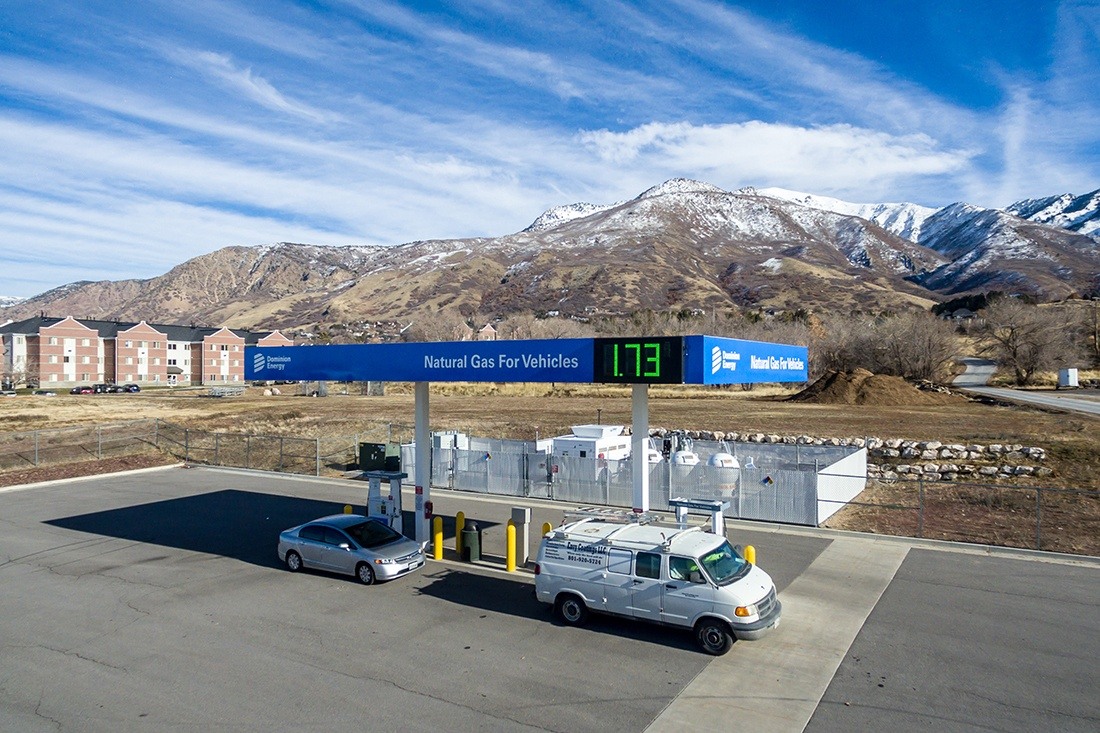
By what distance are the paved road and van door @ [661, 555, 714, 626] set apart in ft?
150

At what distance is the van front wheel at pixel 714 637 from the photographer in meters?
11.2

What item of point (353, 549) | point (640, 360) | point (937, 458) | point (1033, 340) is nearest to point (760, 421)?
point (937, 458)

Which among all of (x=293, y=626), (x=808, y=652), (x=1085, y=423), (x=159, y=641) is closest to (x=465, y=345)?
(x=293, y=626)

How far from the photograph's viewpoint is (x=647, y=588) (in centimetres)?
1181

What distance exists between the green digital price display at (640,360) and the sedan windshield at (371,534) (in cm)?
587

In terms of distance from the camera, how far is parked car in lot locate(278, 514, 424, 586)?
49.2ft

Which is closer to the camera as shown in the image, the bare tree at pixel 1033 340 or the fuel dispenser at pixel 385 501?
the fuel dispenser at pixel 385 501

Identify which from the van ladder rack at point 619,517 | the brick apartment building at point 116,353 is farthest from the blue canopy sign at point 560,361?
the brick apartment building at point 116,353

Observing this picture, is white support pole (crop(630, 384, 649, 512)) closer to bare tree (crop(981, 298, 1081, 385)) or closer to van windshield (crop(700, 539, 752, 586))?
van windshield (crop(700, 539, 752, 586))

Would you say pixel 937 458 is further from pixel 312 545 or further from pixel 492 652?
pixel 312 545

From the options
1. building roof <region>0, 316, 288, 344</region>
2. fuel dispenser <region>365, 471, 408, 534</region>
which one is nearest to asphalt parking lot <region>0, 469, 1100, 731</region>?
fuel dispenser <region>365, 471, 408, 534</region>

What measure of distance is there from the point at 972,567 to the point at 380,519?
13378mm

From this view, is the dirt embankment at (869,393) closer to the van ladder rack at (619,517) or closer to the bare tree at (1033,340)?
the bare tree at (1033,340)

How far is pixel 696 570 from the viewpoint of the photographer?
11.5m
